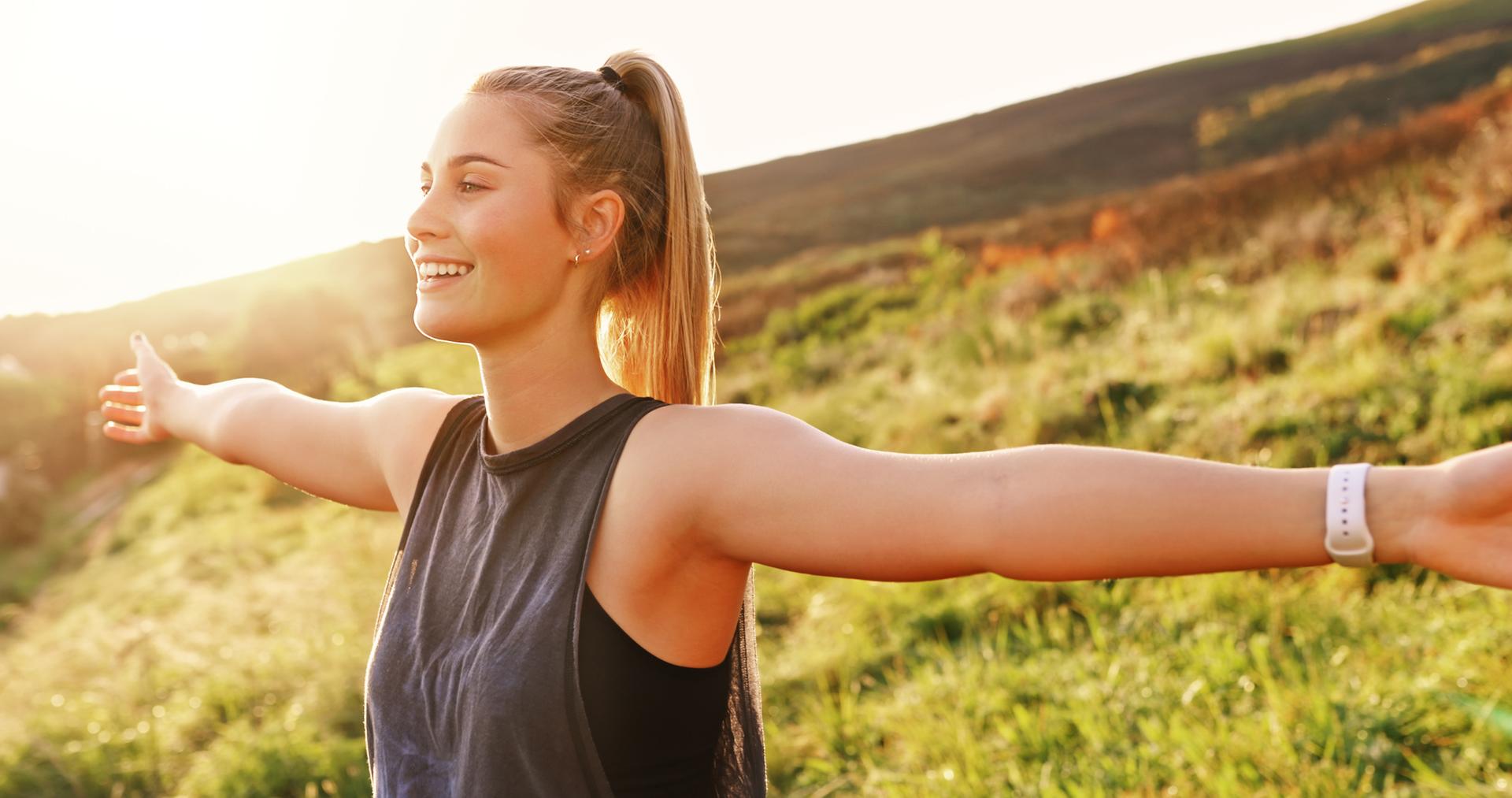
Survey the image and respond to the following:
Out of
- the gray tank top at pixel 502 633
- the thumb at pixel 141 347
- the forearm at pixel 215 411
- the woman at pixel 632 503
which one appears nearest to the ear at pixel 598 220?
the woman at pixel 632 503

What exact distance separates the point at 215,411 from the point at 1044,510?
2104 mm

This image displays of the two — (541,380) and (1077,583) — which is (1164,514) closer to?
(541,380)

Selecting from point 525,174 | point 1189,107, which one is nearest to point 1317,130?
point 1189,107

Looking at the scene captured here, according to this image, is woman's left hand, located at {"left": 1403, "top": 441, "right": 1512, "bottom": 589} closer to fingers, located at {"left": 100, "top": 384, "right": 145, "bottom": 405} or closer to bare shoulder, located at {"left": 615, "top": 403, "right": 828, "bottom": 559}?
bare shoulder, located at {"left": 615, "top": 403, "right": 828, "bottom": 559}

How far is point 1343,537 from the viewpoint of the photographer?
1.10 metres

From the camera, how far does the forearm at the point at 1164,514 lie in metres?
1.12

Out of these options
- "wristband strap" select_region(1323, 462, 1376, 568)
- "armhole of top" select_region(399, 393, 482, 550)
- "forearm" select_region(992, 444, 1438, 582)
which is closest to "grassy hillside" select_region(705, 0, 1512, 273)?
"armhole of top" select_region(399, 393, 482, 550)

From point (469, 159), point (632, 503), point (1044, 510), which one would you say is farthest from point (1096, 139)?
point (1044, 510)

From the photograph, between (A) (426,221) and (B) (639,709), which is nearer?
(B) (639,709)

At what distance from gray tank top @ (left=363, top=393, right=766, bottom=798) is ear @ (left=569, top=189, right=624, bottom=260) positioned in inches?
10.4

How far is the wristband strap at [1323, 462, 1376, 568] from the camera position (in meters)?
1.10

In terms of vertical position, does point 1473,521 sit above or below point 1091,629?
above

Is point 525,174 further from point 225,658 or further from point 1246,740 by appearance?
point 225,658

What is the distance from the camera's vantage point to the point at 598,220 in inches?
69.6
